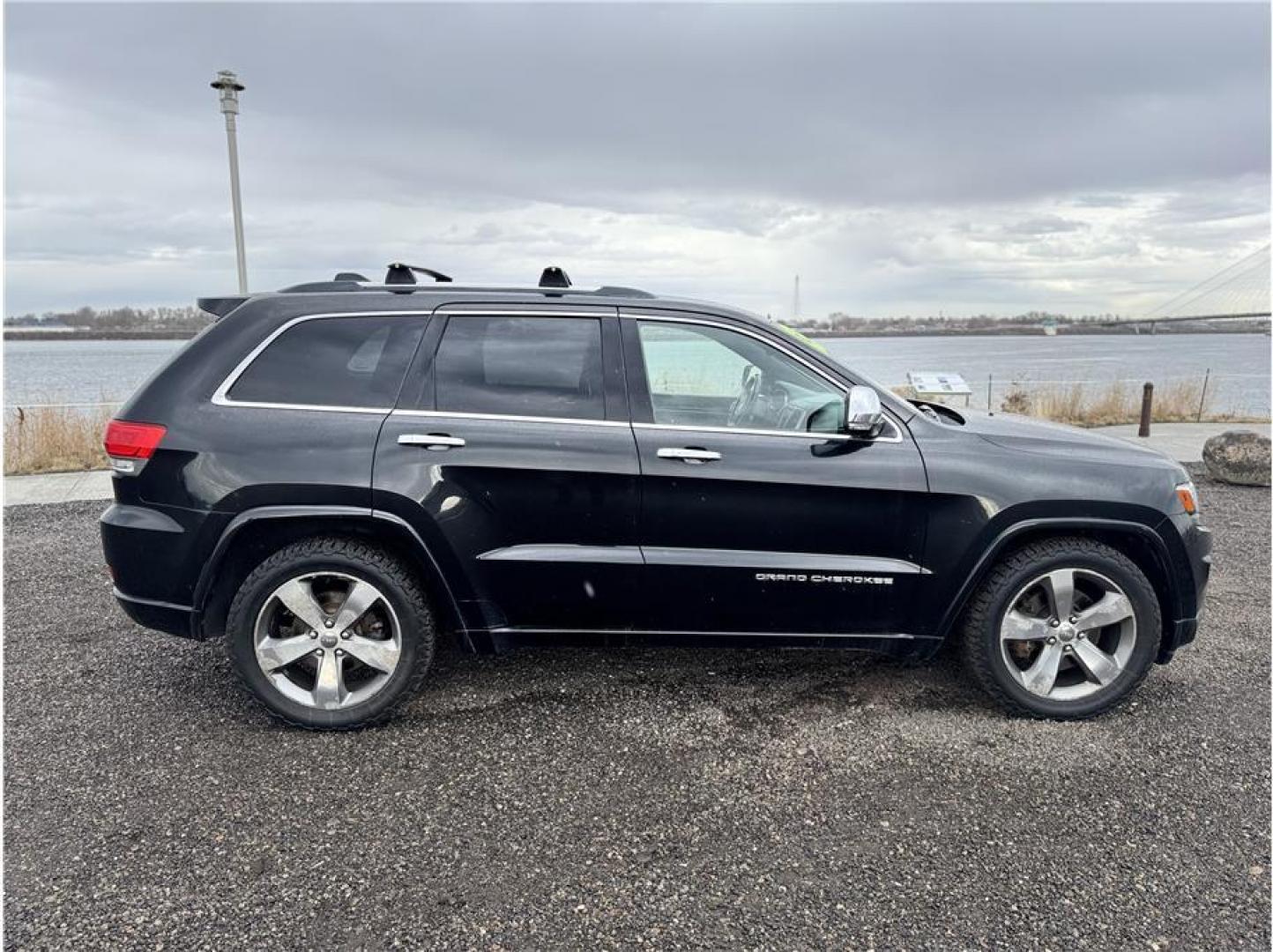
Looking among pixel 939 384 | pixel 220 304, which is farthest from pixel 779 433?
pixel 939 384

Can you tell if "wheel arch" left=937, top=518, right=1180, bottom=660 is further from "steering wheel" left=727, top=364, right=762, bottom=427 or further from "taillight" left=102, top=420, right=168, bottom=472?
"taillight" left=102, top=420, right=168, bottom=472

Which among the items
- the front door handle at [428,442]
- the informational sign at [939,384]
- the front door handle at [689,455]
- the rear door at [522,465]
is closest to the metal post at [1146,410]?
the informational sign at [939,384]

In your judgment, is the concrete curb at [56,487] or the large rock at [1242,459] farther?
the large rock at [1242,459]

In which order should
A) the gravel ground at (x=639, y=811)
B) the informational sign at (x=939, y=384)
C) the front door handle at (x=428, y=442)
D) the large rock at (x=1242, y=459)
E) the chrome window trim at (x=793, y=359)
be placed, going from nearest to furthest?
1. the gravel ground at (x=639, y=811)
2. the front door handle at (x=428, y=442)
3. the chrome window trim at (x=793, y=359)
4. the large rock at (x=1242, y=459)
5. the informational sign at (x=939, y=384)

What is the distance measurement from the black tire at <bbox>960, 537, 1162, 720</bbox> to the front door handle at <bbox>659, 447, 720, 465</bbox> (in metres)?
1.35

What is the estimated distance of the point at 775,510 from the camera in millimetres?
3414

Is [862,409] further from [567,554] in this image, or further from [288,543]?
[288,543]

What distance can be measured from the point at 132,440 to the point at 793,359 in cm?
282

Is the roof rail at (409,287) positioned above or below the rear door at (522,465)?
above

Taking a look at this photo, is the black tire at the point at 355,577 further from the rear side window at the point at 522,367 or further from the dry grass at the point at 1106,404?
the dry grass at the point at 1106,404

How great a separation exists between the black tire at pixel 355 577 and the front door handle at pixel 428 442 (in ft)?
1.61

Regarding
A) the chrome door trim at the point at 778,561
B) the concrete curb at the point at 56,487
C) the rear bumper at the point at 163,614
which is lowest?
the concrete curb at the point at 56,487

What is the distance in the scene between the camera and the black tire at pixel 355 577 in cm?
334

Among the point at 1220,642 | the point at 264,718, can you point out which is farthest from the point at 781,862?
the point at 1220,642
